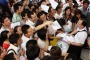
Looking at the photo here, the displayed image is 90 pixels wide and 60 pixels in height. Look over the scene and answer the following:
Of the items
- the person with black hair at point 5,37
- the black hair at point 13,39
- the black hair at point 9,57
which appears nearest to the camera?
the black hair at point 9,57

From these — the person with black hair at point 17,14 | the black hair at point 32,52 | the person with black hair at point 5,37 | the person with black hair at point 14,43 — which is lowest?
the black hair at point 32,52

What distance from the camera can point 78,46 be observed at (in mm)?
4164

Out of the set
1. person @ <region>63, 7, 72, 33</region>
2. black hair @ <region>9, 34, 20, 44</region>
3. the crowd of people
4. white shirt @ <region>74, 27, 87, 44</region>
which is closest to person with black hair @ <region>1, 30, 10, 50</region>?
the crowd of people

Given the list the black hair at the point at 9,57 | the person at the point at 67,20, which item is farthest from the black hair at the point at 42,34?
the person at the point at 67,20

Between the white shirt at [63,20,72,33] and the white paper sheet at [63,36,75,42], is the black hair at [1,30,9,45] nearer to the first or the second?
the white paper sheet at [63,36,75,42]

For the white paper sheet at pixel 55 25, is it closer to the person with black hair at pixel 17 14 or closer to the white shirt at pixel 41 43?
the white shirt at pixel 41 43

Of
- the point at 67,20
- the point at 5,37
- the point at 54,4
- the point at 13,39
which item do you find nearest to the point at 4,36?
the point at 5,37

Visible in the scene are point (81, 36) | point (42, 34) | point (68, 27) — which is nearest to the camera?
point (42, 34)

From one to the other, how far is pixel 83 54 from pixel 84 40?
59 cm

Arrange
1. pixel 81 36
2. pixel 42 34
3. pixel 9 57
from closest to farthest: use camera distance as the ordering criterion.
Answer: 1. pixel 9 57
2. pixel 42 34
3. pixel 81 36

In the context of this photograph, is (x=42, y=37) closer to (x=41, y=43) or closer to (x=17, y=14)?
(x=41, y=43)

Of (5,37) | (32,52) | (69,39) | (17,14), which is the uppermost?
(17,14)

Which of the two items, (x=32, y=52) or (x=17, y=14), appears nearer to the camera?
(x=32, y=52)

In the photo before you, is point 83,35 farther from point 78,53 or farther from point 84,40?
point 78,53
